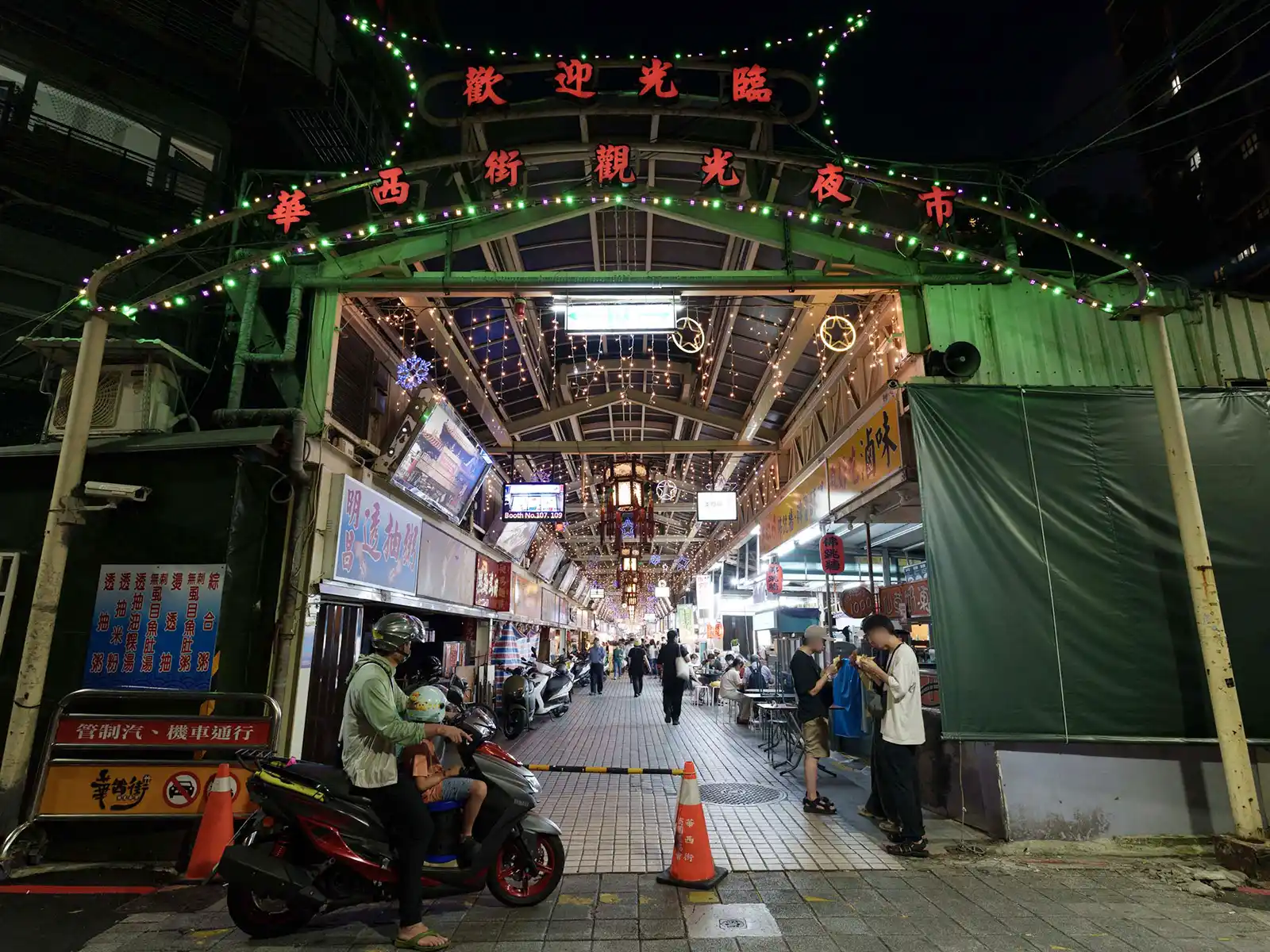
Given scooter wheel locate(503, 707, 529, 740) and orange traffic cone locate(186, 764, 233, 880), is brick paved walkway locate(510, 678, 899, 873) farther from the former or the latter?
orange traffic cone locate(186, 764, 233, 880)

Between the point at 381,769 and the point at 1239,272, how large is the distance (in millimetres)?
10672

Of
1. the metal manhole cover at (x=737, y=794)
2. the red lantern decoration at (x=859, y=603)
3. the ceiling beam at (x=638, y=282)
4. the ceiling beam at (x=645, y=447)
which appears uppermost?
the ceiling beam at (x=638, y=282)

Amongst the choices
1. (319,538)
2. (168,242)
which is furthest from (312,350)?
(319,538)

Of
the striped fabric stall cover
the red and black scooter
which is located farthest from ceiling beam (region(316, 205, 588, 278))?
the striped fabric stall cover

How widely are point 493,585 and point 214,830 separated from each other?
33.9 feet

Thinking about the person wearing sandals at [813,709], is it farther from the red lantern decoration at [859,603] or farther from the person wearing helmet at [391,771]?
the person wearing helmet at [391,771]

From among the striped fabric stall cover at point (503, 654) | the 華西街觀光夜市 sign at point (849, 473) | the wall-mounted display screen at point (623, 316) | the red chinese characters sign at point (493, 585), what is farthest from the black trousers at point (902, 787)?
the striped fabric stall cover at point (503, 654)

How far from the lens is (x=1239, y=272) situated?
775 centimetres

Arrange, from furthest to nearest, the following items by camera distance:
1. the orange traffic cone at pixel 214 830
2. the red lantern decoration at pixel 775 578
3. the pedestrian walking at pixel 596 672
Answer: the pedestrian walking at pixel 596 672, the red lantern decoration at pixel 775 578, the orange traffic cone at pixel 214 830

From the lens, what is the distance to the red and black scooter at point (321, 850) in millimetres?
3781

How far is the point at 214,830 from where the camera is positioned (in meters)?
5.06

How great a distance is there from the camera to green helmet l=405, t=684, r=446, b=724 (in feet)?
13.8

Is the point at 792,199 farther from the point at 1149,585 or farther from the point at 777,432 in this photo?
the point at 777,432

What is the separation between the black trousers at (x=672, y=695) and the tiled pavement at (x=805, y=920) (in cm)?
934
